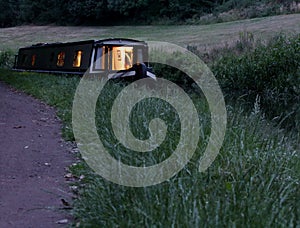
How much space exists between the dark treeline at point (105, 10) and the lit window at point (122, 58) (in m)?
25.0

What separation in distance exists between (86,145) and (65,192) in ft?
5.73

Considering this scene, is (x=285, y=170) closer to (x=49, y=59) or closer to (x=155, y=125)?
(x=155, y=125)

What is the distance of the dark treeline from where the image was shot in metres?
49.2

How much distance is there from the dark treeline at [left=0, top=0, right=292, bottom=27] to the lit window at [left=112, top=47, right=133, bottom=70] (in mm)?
24978

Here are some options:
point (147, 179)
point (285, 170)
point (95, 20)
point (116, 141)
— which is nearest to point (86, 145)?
point (116, 141)

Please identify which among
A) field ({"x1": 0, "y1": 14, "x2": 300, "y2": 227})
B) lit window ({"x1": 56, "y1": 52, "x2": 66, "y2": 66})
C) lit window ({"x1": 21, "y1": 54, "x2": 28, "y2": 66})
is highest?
field ({"x1": 0, "y1": 14, "x2": 300, "y2": 227})

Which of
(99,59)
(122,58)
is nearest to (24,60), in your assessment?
(122,58)

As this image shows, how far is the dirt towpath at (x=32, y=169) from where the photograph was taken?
4.37m

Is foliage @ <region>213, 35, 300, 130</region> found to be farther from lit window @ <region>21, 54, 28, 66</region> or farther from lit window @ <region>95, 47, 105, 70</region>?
lit window @ <region>21, 54, 28, 66</region>

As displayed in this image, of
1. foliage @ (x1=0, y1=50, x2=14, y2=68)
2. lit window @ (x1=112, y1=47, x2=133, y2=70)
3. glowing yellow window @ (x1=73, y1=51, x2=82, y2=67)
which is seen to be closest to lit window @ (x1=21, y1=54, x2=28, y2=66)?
foliage @ (x1=0, y1=50, x2=14, y2=68)

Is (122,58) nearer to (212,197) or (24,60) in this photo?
(24,60)

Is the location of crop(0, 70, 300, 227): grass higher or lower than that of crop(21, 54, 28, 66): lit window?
higher

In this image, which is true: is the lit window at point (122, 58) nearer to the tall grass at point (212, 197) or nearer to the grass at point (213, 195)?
the grass at point (213, 195)

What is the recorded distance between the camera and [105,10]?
176 feet
